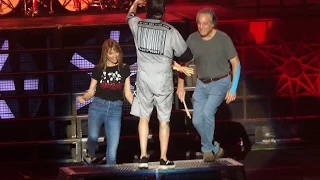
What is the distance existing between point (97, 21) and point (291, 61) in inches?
150

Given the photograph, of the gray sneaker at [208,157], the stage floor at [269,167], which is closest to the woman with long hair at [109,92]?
the gray sneaker at [208,157]

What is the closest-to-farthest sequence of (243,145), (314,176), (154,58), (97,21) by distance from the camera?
(154,58) → (314,176) → (97,21) → (243,145)

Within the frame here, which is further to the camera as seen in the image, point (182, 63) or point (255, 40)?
point (255, 40)

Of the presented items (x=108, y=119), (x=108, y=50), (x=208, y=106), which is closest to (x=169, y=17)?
(x=108, y=50)

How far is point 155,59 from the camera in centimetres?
859

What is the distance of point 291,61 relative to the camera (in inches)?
553

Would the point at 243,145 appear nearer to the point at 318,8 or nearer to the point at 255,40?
the point at 255,40

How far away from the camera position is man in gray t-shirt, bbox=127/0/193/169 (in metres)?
8.55

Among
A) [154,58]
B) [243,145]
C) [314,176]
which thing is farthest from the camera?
[243,145]

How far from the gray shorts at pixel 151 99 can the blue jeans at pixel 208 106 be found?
64 centimetres

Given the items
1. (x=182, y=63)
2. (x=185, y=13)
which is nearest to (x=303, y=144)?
(x=185, y=13)

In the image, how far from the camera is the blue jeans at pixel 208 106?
923cm

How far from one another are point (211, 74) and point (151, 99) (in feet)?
3.08

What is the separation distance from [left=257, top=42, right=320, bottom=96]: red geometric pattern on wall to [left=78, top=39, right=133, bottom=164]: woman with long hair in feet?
17.0
